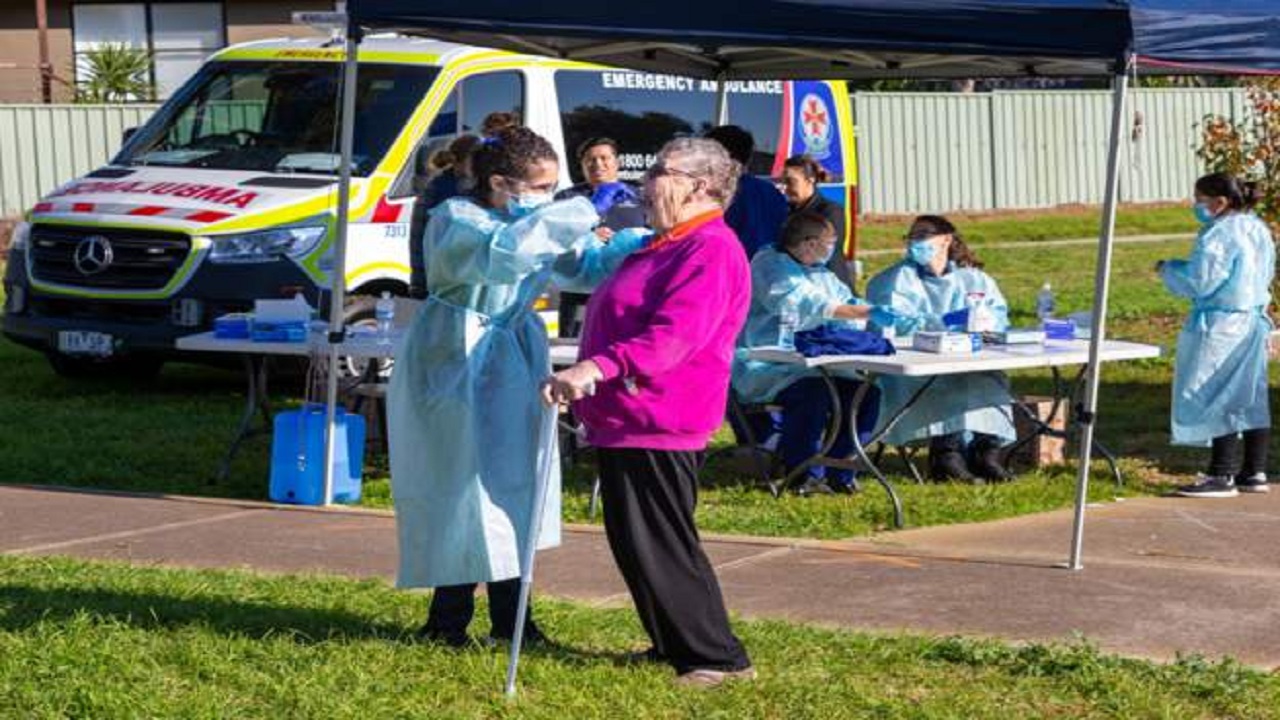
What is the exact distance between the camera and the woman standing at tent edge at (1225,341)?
11.1m

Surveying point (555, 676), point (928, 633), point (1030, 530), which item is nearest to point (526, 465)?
point (555, 676)

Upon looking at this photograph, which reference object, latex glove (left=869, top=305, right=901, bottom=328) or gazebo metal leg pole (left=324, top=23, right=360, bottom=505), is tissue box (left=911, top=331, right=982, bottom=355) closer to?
latex glove (left=869, top=305, right=901, bottom=328)

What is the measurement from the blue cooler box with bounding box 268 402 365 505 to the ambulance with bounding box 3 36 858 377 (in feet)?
7.77

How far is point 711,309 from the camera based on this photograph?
6.67m

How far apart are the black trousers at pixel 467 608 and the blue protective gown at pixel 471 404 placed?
174mm

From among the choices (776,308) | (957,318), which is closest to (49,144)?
(776,308)

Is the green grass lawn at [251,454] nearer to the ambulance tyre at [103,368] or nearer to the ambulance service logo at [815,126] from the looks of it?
→ the ambulance tyre at [103,368]

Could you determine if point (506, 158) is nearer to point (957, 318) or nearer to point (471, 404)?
point (471, 404)

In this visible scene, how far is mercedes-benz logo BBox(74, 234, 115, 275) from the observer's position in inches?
543

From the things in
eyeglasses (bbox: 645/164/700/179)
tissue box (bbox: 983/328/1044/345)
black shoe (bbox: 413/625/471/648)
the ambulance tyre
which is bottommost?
black shoe (bbox: 413/625/471/648)

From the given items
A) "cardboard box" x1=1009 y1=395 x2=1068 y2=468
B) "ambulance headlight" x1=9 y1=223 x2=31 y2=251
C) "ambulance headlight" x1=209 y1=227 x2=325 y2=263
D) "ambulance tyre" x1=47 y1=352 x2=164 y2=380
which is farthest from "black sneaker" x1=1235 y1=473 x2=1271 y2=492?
"ambulance headlight" x1=9 y1=223 x2=31 y2=251

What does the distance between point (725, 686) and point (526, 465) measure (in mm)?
947

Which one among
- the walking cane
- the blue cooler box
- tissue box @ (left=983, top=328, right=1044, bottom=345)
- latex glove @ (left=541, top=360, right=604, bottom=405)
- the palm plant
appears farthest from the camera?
the palm plant

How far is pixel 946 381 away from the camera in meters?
11.2
